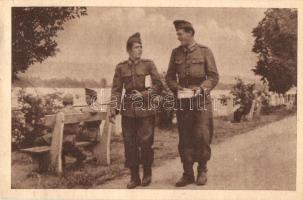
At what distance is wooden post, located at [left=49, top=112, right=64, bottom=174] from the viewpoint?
2.76 metres

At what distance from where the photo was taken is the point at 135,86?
9.12 feet

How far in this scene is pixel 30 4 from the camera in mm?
2846

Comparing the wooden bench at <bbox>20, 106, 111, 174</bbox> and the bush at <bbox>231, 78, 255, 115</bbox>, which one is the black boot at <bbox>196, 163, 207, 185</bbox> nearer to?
the bush at <bbox>231, 78, 255, 115</bbox>

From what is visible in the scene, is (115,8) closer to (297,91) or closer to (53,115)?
(53,115)

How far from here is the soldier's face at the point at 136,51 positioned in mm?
2809

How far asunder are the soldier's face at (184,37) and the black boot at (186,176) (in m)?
0.71

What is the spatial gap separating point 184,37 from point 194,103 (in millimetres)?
388

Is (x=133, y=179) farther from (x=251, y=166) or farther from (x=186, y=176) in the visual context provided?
(x=251, y=166)

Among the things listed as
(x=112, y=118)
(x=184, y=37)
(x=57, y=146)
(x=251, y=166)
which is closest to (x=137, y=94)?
(x=112, y=118)

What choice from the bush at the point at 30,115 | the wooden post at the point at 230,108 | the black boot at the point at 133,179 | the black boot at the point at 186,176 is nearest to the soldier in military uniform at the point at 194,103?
the black boot at the point at 186,176

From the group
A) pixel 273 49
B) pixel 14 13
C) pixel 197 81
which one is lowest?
pixel 197 81

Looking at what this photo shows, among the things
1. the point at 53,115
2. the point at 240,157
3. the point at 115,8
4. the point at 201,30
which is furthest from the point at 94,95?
the point at 240,157

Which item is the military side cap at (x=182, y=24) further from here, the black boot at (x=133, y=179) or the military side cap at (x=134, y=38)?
the black boot at (x=133, y=179)
